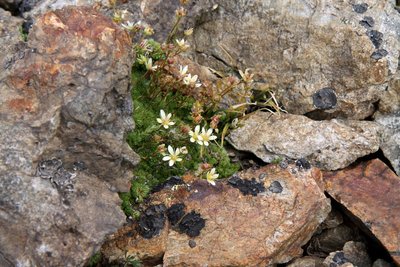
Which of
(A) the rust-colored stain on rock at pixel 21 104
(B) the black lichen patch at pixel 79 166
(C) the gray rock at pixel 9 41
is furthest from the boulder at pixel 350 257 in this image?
(C) the gray rock at pixel 9 41

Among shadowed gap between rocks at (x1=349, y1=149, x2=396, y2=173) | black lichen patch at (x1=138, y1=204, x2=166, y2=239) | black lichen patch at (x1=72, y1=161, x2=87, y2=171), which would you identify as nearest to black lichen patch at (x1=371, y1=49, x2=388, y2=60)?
shadowed gap between rocks at (x1=349, y1=149, x2=396, y2=173)

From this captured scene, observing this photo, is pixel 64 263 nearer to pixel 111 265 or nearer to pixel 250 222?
pixel 111 265

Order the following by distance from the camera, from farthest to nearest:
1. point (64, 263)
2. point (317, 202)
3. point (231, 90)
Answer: point (231, 90) → point (317, 202) → point (64, 263)

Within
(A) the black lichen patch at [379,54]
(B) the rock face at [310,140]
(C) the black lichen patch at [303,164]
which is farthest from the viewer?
(A) the black lichen patch at [379,54]

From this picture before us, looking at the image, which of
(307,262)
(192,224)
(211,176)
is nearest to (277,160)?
(211,176)

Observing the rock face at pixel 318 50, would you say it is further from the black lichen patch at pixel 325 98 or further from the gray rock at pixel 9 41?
the gray rock at pixel 9 41

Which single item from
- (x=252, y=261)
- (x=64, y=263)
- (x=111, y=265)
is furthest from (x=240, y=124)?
(x=64, y=263)

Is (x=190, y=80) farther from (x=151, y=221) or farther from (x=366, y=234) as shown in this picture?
(x=366, y=234)
